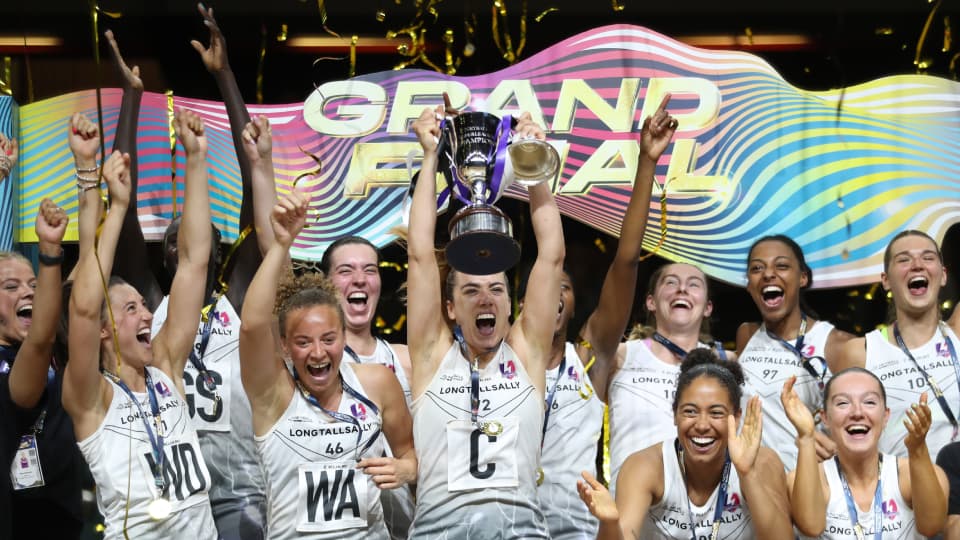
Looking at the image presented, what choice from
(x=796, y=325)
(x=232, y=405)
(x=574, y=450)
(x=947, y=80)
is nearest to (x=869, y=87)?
(x=947, y=80)

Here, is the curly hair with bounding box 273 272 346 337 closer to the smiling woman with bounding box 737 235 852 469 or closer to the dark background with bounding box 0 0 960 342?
the dark background with bounding box 0 0 960 342

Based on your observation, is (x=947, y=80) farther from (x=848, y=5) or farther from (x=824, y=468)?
(x=824, y=468)

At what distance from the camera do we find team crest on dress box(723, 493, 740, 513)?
13.5 feet

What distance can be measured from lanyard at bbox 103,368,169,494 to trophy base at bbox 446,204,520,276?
41.4 inches

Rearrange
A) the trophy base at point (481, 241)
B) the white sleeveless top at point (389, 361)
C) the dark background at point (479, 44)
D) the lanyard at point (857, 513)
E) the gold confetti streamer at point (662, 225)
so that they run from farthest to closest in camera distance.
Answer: the dark background at point (479, 44) → the gold confetti streamer at point (662, 225) → the white sleeveless top at point (389, 361) → the lanyard at point (857, 513) → the trophy base at point (481, 241)

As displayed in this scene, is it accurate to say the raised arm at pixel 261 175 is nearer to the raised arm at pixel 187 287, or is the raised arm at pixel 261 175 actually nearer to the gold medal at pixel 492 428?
the raised arm at pixel 187 287

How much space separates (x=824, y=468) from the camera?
428 centimetres

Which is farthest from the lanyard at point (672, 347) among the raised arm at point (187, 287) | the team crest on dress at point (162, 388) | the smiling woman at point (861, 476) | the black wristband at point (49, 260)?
the black wristband at point (49, 260)

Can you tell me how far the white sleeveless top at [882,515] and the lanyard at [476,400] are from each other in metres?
1.11

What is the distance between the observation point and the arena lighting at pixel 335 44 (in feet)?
18.9

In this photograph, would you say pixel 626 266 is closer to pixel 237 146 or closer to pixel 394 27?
pixel 237 146

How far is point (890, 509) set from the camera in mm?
4207

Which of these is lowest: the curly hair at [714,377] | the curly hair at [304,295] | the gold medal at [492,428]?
the gold medal at [492,428]

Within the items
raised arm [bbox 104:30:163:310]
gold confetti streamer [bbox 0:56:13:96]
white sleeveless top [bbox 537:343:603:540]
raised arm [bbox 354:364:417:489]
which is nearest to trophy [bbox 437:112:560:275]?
raised arm [bbox 354:364:417:489]
